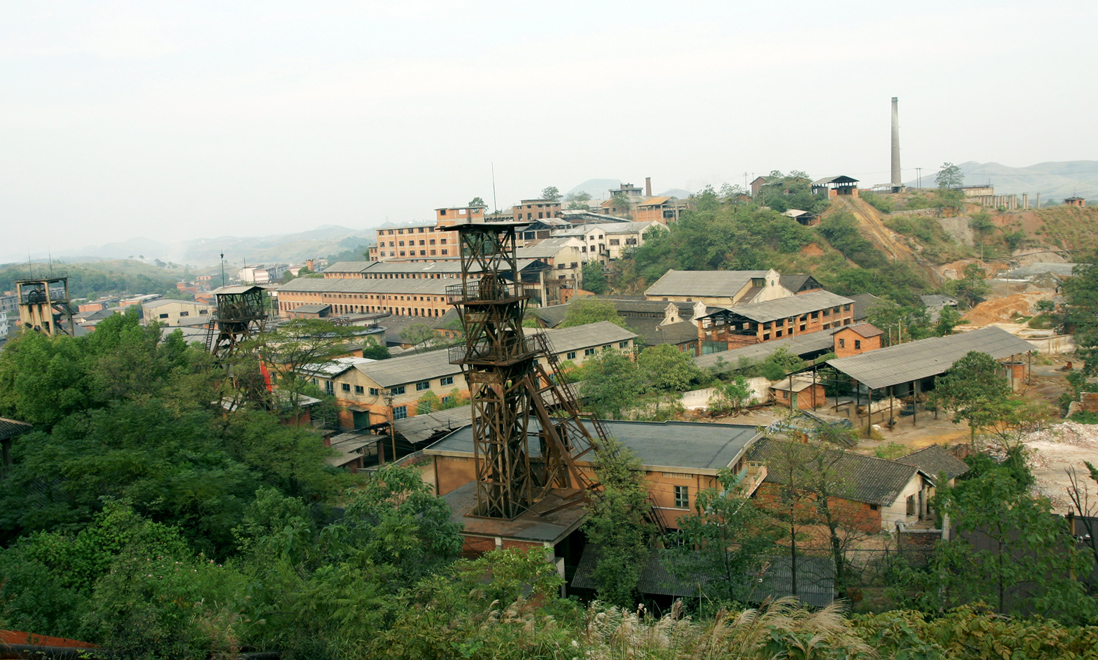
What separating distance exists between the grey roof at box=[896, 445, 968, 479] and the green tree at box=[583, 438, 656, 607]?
8.74m

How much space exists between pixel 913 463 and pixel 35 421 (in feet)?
76.7

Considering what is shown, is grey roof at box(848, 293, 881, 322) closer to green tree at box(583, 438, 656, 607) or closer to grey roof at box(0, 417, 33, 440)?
green tree at box(583, 438, 656, 607)

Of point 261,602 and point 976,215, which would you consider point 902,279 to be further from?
point 261,602

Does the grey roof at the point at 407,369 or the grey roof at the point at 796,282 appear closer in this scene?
the grey roof at the point at 407,369

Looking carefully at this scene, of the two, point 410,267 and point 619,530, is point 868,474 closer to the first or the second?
point 619,530

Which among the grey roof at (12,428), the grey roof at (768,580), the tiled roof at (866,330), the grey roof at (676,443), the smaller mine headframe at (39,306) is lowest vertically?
the grey roof at (768,580)

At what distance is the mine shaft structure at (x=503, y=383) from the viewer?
1590 cm

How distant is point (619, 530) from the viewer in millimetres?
14078

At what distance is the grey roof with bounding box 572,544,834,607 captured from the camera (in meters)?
A: 13.4

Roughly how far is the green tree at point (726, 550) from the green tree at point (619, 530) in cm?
79

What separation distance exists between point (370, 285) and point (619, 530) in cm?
4750

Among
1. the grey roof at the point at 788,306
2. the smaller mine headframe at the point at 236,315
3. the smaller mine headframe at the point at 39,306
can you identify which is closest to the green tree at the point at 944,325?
the grey roof at the point at 788,306

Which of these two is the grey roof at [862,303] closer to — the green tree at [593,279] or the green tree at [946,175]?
A: the green tree at [593,279]

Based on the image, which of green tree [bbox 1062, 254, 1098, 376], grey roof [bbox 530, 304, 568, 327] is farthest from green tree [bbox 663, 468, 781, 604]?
grey roof [bbox 530, 304, 568, 327]
